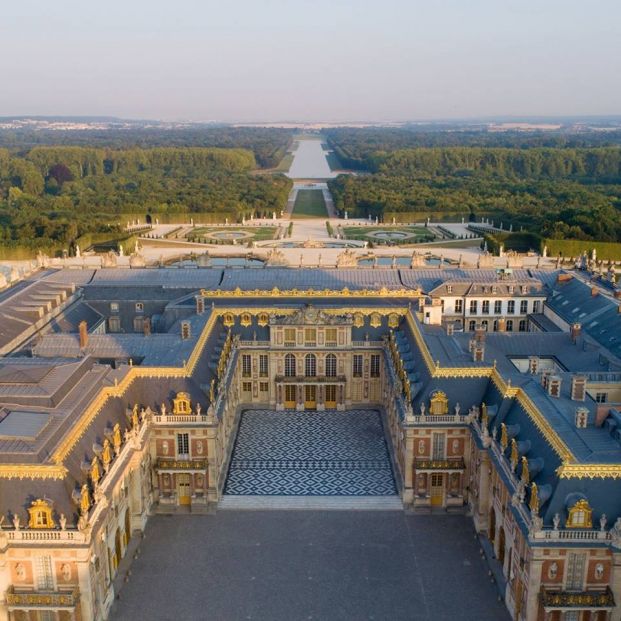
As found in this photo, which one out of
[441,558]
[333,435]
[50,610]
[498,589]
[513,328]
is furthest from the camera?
[513,328]

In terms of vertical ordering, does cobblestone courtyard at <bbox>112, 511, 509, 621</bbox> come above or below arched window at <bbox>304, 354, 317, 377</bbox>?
below

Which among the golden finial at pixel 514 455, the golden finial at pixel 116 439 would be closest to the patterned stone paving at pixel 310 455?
the golden finial at pixel 116 439

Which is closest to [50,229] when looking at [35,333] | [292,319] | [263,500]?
[35,333]

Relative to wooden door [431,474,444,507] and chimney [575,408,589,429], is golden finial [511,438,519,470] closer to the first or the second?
chimney [575,408,589,429]

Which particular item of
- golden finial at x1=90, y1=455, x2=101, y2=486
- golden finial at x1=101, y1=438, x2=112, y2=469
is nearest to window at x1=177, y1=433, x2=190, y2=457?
golden finial at x1=101, y1=438, x2=112, y2=469

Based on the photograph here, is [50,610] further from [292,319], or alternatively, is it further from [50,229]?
[50,229]

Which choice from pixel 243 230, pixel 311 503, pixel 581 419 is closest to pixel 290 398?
pixel 311 503
